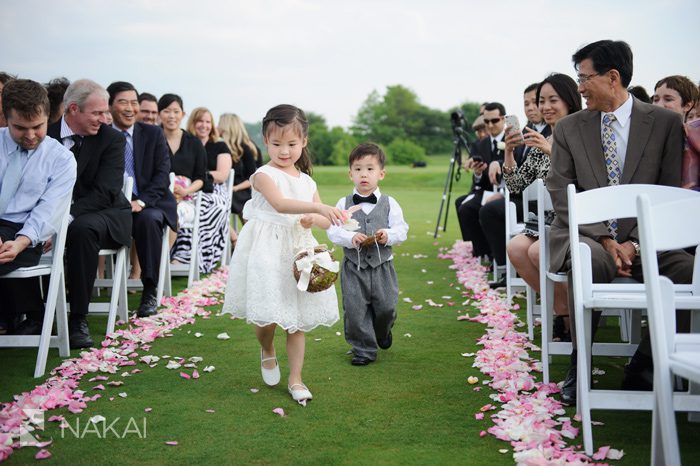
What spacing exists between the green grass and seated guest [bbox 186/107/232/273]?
10.3 ft

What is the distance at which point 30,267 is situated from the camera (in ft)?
15.4

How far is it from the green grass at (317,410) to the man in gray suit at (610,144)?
91cm

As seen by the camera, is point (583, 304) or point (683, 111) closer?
point (583, 304)

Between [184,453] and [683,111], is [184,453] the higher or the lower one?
the lower one

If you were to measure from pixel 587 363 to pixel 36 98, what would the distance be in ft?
11.6

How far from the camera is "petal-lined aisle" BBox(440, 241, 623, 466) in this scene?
10.7 feet

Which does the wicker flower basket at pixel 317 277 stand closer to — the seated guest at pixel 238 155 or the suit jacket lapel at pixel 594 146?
the suit jacket lapel at pixel 594 146

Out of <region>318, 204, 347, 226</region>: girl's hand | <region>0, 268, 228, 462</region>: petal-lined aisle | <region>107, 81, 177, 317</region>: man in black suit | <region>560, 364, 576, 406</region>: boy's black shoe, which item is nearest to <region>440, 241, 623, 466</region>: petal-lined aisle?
<region>560, 364, 576, 406</region>: boy's black shoe

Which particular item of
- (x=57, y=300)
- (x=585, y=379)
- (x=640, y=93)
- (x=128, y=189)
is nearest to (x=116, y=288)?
(x=57, y=300)

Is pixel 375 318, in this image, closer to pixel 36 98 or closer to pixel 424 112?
pixel 36 98

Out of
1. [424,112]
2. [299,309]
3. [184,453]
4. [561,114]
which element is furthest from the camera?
[424,112]

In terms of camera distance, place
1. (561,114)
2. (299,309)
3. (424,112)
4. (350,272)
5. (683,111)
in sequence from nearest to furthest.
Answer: (299,309), (350,272), (561,114), (683,111), (424,112)

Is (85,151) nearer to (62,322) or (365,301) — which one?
(62,322)

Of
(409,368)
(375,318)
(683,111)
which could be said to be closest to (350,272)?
(375,318)
